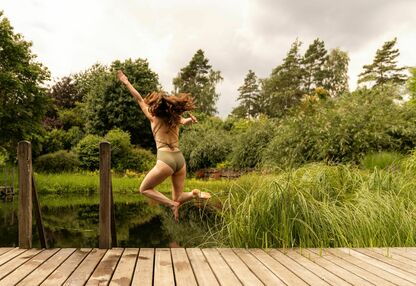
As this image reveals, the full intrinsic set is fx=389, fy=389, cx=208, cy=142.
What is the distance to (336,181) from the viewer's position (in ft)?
20.9

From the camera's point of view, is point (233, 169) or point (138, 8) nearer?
point (138, 8)

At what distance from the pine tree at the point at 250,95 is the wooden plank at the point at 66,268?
4444 cm

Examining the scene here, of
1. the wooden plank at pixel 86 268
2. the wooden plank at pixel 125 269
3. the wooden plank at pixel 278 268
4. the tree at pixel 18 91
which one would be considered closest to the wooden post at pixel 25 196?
the wooden plank at pixel 86 268

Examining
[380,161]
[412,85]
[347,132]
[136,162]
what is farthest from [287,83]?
[380,161]

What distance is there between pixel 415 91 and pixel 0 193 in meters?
21.0

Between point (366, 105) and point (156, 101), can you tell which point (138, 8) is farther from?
point (366, 105)

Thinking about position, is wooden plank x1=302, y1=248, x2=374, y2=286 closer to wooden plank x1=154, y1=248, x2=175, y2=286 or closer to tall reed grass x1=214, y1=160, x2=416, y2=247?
tall reed grass x1=214, y1=160, x2=416, y2=247

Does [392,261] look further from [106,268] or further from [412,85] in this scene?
[412,85]

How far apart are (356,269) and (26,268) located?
2655mm

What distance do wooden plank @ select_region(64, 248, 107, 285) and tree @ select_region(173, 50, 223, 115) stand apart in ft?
120

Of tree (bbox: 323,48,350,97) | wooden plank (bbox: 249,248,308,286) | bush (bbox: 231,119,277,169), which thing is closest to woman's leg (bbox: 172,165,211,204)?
wooden plank (bbox: 249,248,308,286)

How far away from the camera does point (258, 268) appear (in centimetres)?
315

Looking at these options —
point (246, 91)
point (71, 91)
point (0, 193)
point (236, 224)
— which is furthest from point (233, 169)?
point (246, 91)

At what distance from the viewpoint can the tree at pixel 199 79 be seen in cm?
4050
